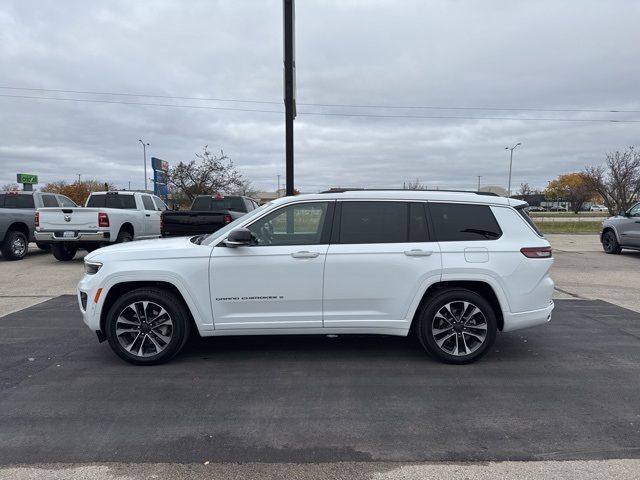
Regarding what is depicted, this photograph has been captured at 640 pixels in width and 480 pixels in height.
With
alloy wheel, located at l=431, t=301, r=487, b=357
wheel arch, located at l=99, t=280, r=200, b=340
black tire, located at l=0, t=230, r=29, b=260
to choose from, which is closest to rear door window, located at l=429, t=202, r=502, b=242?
alloy wheel, located at l=431, t=301, r=487, b=357

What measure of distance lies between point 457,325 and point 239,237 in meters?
2.36

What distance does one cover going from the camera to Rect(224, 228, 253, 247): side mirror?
457cm

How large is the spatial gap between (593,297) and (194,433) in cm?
769

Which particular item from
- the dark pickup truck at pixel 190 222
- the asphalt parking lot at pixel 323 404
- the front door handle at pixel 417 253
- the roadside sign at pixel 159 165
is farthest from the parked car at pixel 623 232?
the roadside sign at pixel 159 165

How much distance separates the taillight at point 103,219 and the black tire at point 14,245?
10.8ft

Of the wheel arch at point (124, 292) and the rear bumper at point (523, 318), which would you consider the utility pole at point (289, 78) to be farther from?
the rear bumper at point (523, 318)

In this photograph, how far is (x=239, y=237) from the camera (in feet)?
15.0

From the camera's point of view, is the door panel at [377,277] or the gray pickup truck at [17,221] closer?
the door panel at [377,277]

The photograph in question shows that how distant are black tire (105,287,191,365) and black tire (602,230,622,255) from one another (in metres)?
14.6

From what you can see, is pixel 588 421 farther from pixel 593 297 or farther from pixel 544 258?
pixel 593 297

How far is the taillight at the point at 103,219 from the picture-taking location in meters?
11.7

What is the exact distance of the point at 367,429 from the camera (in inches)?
139

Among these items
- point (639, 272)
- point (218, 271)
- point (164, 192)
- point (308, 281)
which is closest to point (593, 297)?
point (639, 272)

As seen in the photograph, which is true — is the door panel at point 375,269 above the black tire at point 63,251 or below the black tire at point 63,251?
above
